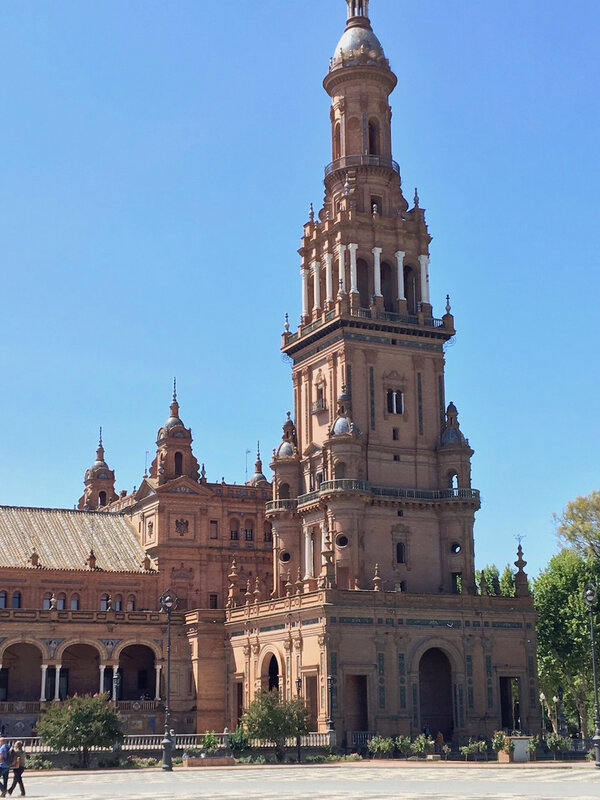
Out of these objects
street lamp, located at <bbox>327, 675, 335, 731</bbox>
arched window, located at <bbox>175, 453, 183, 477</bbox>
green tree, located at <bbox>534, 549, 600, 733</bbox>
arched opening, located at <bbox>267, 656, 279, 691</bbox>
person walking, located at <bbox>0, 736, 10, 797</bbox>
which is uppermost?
arched window, located at <bbox>175, 453, 183, 477</bbox>

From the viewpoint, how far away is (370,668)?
245 feet

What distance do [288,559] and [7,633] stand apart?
2031 centimetres

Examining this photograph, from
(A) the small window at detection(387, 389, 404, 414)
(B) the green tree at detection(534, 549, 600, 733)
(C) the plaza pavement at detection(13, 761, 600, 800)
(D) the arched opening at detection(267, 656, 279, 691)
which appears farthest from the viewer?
(A) the small window at detection(387, 389, 404, 414)

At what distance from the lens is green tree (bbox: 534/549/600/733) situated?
8412 centimetres

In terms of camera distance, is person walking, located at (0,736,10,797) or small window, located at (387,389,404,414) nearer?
person walking, located at (0,736,10,797)

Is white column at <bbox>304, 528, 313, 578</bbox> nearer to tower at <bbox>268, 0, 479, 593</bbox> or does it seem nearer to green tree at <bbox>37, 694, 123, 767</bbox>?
tower at <bbox>268, 0, 479, 593</bbox>

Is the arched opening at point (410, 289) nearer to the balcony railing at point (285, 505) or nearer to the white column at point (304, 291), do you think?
the white column at point (304, 291)

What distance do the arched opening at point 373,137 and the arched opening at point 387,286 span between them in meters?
8.85

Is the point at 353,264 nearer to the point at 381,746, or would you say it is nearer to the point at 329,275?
the point at 329,275

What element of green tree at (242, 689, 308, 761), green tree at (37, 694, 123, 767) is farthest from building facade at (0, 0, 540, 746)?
green tree at (37, 694, 123, 767)

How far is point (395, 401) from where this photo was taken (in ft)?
282

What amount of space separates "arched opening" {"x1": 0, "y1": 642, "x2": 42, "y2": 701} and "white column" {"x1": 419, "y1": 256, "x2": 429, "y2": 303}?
3825 centimetres

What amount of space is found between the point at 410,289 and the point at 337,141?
506 inches

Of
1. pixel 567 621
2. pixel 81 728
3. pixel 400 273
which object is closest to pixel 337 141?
pixel 400 273
